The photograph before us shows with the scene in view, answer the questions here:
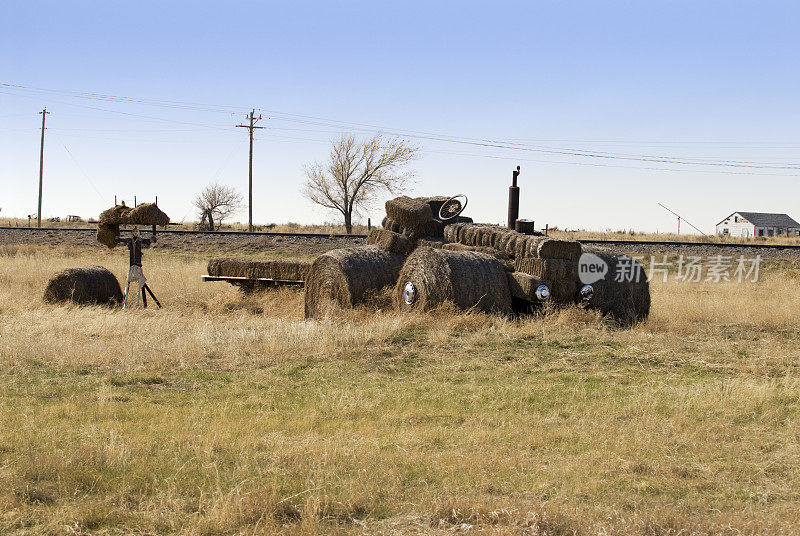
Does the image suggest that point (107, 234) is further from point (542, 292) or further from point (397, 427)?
point (397, 427)

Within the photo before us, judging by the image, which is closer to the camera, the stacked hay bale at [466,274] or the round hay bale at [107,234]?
the stacked hay bale at [466,274]

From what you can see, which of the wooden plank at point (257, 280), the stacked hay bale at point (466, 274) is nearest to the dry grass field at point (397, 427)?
the stacked hay bale at point (466, 274)

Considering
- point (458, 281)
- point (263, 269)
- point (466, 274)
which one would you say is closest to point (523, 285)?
point (466, 274)

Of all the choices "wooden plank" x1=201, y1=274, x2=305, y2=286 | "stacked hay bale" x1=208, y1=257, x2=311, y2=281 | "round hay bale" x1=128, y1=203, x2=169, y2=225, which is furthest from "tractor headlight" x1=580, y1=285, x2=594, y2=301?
"round hay bale" x1=128, y1=203, x2=169, y2=225

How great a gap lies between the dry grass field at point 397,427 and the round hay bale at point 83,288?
2.61 meters

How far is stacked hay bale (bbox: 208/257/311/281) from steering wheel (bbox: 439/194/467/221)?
10.8 feet

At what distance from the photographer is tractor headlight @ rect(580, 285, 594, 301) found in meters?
14.6

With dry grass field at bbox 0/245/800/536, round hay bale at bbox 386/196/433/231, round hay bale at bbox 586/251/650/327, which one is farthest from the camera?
round hay bale at bbox 386/196/433/231

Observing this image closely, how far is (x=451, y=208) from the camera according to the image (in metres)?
18.0

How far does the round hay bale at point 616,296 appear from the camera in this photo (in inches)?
583

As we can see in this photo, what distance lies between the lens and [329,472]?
5961 millimetres

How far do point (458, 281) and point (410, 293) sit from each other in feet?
3.52

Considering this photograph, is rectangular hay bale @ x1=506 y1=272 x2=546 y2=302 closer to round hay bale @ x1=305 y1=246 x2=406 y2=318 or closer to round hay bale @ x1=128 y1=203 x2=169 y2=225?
Result: round hay bale @ x1=305 y1=246 x2=406 y2=318

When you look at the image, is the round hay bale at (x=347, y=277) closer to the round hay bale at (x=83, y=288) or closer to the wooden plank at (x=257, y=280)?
the wooden plank at (x=257, y=280)
